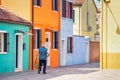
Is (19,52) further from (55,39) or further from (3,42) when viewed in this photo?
(55,39)

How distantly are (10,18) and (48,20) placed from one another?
770 centimetres

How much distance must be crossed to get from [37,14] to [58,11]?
5.86 meters

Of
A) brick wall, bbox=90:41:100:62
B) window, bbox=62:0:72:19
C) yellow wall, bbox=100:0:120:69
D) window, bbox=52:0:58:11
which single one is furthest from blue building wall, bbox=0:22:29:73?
brick wall, bbox=90:41:100:62

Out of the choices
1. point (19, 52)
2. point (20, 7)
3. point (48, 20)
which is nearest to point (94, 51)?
point (48, 20)

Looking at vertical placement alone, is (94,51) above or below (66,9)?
below

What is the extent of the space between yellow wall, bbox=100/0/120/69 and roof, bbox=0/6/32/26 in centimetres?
561

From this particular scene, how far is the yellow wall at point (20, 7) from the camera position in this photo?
3497cm

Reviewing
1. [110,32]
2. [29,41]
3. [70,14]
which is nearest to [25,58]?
[29,41]

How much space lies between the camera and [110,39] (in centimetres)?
3150

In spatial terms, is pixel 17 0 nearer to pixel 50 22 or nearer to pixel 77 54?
pixel 50 22

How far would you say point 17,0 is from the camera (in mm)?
35312

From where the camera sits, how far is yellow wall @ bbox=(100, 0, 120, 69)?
1231 inches

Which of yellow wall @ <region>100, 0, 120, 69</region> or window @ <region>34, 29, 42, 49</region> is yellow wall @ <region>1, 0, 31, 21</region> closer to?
window @ <region>34, 29, 42, 49</region>

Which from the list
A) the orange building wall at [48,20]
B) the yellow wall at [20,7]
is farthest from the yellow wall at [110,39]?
the orange building wall at [48,20]
